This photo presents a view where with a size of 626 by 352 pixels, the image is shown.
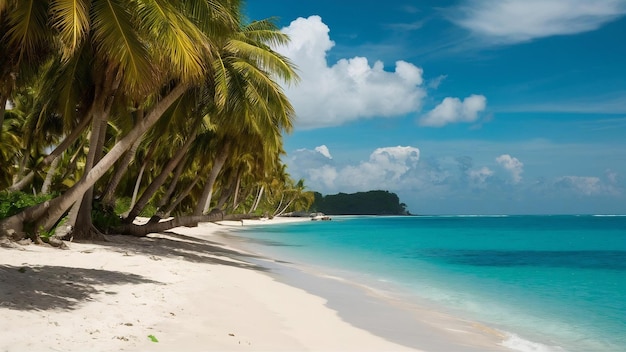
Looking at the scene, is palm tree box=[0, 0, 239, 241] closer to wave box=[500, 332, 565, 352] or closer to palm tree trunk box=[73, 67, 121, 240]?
palm tree trunk box=[73, 67, 121, 240]

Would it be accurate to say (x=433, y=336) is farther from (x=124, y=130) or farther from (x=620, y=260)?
(x=620, y=260)

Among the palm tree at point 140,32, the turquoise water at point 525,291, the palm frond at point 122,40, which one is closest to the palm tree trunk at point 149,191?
the turquoise water at point 525,291

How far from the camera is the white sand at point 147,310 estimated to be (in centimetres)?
552

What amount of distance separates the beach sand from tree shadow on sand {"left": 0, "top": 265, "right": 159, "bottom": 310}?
17 millimetres

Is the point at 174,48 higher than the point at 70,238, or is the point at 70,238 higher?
the point at 174,48

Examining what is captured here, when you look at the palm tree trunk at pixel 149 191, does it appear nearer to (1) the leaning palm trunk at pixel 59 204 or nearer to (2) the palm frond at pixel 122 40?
(1) the leaning palm trunk at pixel 59 204

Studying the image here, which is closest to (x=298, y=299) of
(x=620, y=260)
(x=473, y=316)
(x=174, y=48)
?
(x=473, y=316)

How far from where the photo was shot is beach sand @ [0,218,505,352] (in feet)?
18.5

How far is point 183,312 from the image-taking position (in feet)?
23.9

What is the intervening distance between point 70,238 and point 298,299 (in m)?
6.86

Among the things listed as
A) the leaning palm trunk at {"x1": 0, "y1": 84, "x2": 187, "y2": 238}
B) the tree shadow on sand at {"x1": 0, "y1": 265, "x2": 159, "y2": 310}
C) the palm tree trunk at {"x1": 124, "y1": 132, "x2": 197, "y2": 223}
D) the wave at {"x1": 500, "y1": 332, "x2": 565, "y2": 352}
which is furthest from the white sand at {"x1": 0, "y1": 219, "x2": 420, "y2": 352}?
the palm tree trunk at {"x1": 124, "y1": 132, "x2": 197, "y2": 223}

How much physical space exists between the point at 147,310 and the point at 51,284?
180 cm

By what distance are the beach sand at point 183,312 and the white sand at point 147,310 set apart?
0.05 feet

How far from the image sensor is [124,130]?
59.5 ft
